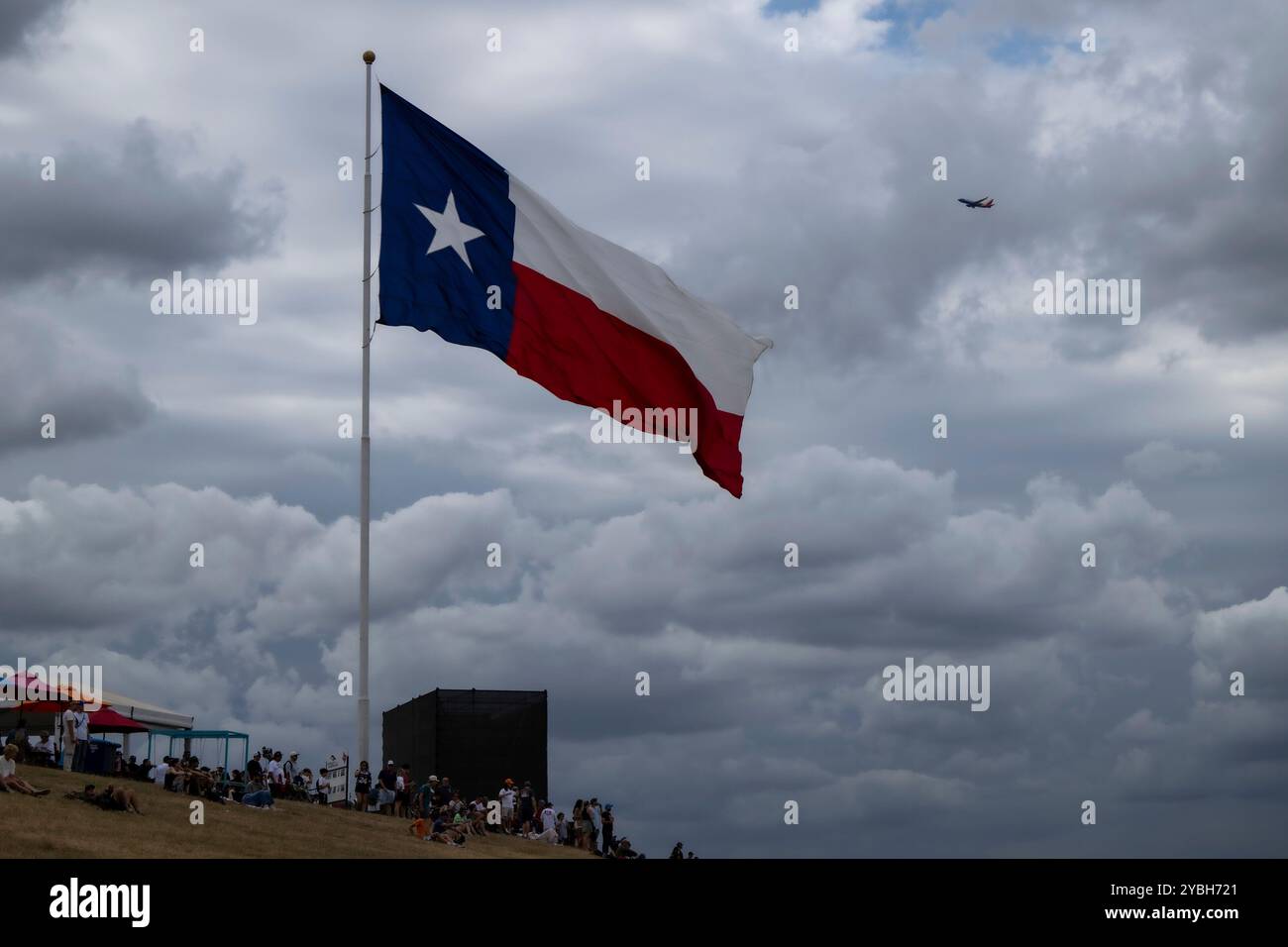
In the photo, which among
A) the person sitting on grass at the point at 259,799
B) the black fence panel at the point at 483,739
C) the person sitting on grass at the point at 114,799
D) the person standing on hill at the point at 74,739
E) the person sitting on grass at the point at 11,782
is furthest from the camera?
the black fence panel at the point at 483,739

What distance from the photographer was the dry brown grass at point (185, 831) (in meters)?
25.7

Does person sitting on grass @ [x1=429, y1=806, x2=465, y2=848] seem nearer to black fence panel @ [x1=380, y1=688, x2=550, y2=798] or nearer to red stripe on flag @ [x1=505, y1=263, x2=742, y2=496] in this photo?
red stripe on flag @ [x1=505, y1=263, x2=742, y2=496]

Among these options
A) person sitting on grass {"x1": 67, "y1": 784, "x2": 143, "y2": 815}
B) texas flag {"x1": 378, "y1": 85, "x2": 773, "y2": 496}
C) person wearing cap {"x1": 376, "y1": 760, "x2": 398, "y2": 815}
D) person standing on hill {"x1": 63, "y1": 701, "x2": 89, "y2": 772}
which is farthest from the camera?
person wearing cap {"x1": 376, "y1": 760, "x2": 398, "y2": 815}

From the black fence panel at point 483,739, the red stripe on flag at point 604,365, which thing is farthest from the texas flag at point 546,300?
the black fence panel at point 483,739

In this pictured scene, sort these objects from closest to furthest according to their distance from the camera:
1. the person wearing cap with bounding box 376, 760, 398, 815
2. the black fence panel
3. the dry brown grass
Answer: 1. the dry brown grass
2. the person wearing cap with bounding box 376, 760, 398, 815
3. the black fence panel

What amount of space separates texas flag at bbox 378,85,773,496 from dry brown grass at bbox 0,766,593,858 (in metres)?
9.79

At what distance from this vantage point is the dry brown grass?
25.7m

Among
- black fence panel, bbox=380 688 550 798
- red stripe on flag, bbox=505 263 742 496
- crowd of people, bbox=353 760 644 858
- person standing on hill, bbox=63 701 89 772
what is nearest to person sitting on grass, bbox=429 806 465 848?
crowd of people, bbox=353 760 644 858

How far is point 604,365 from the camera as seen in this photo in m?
31.3

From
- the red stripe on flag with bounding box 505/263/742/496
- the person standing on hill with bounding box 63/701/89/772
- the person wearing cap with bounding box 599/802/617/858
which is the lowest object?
the person wearing cap with bounding box 599/802/617/858

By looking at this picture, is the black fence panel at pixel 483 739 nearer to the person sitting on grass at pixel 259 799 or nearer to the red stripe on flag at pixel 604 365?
the person sitting on grass at pixel 259 799

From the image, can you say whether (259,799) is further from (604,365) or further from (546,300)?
(546,300)

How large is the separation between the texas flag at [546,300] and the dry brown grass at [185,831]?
32.1ft
